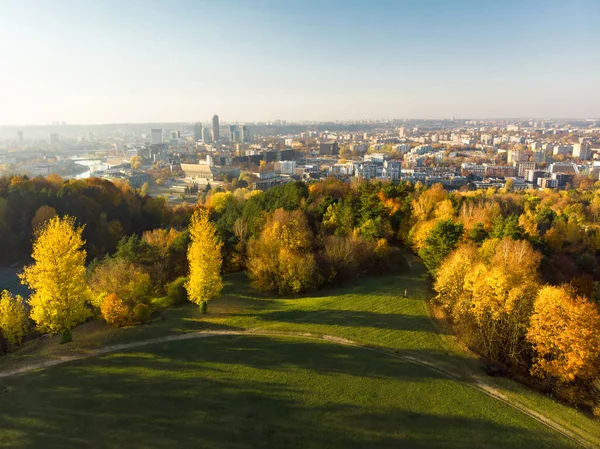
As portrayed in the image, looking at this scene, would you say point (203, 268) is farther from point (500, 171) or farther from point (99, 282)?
point (500, 171)

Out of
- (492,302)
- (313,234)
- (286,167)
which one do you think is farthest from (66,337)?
(286,167)

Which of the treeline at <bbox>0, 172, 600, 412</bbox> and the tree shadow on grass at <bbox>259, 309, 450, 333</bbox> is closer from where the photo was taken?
the treeline at <bbox>0, 172, 600, 412</bbox>

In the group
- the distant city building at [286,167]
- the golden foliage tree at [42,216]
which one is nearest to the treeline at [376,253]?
the golden foliage tree at [42,216]

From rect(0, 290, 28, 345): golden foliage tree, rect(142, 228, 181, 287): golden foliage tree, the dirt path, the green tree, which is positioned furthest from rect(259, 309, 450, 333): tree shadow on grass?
rect(0, 290, 28, 345): golden foliage tree

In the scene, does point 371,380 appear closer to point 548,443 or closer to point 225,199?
point 548,443

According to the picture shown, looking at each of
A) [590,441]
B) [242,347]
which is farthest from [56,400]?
[590,441]

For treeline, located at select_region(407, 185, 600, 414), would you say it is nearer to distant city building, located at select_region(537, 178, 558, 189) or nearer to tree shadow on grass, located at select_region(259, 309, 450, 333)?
tree shadow on grass, located at select_region(259, 309, 450, 333)
